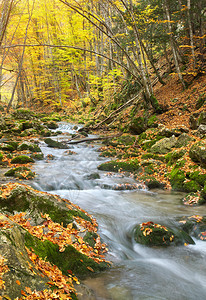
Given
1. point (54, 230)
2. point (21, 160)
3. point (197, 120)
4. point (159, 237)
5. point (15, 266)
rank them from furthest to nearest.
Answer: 1. point (197, 120)
2. point (21, 160)
3. point (159, 237)
4. point (54, 230)
5. point (15, 266)

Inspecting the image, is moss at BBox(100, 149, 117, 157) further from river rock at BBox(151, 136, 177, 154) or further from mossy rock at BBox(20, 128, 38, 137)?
mossy rock at BBox(20, 128, 38, 137)

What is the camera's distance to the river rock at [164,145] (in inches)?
401

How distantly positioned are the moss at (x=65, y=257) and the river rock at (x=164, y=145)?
24.9 feet

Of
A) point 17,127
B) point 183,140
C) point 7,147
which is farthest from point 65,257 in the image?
point 17,127

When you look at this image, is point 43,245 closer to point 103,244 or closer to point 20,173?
point 103,244

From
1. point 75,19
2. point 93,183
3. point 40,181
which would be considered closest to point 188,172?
point 93,183

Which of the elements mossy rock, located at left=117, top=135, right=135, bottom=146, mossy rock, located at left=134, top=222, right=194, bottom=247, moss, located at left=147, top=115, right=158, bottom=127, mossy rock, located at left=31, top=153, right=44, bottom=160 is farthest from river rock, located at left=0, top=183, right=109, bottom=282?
moss, located at left=147, top=115, right=158, bottom=127

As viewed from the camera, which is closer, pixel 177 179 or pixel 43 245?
pixel 43 245

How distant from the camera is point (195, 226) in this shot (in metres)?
5.34

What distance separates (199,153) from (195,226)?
3.16 metres

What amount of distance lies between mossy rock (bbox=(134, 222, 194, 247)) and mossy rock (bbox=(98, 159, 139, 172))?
4.92m

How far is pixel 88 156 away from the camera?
12.5m

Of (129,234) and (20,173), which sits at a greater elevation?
(20,173)

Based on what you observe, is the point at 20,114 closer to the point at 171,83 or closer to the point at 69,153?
the point at 69,153
